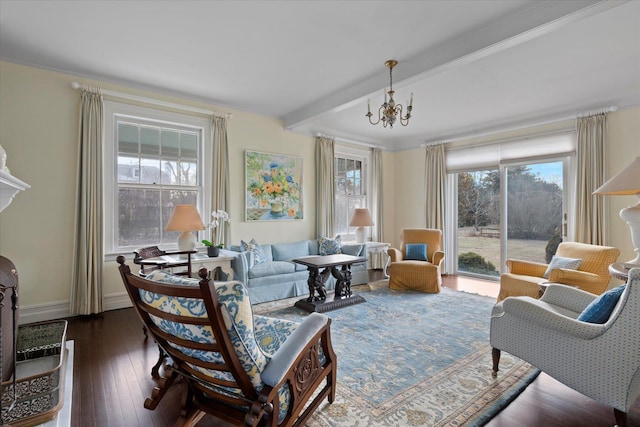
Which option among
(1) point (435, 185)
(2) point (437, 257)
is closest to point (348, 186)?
(1) point (435, 185)

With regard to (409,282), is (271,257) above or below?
above

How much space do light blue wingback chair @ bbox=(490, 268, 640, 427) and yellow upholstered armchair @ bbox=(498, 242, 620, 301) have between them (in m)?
1.88

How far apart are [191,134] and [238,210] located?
4.18 ft

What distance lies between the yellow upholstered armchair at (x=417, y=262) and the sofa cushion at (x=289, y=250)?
141 centimetres

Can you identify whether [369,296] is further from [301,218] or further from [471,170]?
[471,170]

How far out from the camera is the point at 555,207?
192 inches

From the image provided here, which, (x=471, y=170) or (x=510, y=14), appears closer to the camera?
(x=510, y=14)

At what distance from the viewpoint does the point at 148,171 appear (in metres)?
4.21

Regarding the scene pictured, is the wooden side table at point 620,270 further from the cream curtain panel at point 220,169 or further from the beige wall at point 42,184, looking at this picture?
the beige wall at point 42,184

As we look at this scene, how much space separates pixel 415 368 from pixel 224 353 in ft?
5.86

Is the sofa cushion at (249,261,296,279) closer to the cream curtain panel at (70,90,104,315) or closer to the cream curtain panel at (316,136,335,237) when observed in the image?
the cream curtain panel at (316,136,335,237)

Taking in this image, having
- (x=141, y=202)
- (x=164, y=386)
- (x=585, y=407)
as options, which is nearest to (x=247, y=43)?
(x=141, y=202)

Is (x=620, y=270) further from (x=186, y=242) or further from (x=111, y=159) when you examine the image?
(x=111, y=159)

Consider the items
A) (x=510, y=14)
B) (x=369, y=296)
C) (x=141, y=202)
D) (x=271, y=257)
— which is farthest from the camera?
(x=271, y=257)
